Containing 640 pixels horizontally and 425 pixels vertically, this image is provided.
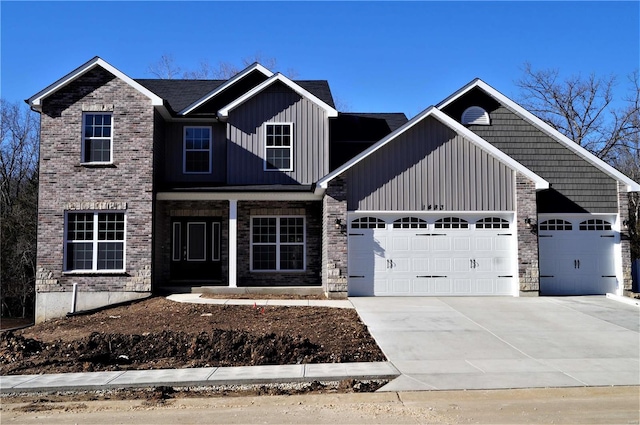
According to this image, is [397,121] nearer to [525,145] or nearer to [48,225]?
[525,145]

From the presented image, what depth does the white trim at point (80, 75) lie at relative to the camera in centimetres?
1786

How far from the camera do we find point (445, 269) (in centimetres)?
1739

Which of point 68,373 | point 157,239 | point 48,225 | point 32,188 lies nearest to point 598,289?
point 157,239

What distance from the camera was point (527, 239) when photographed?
17297 millimetres

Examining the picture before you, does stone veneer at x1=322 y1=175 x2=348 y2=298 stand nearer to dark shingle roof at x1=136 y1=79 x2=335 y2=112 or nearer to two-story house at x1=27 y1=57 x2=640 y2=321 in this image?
two-story house at x1=27 y1=57 x2=640 y2=321

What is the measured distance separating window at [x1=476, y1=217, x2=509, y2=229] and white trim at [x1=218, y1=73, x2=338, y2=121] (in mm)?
5879

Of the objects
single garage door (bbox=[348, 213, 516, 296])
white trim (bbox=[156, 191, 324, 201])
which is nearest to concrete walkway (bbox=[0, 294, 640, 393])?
single garage door (bbox=[348, 213, 516, 296])

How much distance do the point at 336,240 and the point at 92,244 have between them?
294 inches

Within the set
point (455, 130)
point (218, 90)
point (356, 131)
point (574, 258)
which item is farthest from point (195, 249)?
point (574, 258)

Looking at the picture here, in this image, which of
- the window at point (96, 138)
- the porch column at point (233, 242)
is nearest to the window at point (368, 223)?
the porch column at point (233, 242)

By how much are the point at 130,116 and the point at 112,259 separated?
443 centimetres

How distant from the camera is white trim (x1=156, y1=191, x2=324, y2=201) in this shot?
18484 mm

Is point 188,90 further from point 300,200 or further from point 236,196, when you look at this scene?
point 300,200

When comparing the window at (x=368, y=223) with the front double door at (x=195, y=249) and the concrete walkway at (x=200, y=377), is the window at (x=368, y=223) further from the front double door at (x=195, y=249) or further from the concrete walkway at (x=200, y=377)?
the concrete walkway at (x=200, y=377)
